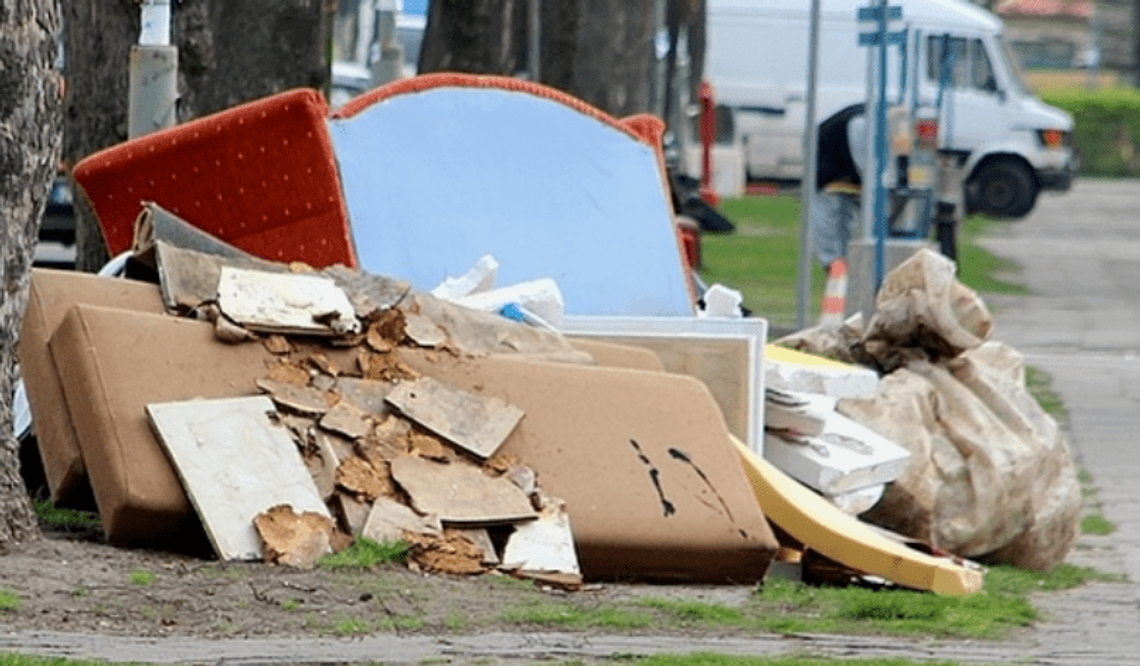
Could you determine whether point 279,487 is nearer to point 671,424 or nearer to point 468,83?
point 671,424

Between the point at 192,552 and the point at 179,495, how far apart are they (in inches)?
8.6

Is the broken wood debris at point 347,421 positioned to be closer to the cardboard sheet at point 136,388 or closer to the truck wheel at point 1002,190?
the cardboard sheet at point 136,388

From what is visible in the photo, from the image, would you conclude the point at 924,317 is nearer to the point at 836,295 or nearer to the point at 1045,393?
the point at 1045,393

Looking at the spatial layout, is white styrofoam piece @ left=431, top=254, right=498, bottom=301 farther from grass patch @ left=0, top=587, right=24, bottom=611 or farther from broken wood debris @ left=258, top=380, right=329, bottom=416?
grass patch @ left=0, top=587, right=24, bottom=611

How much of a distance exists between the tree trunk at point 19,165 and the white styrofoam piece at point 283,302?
76 cm

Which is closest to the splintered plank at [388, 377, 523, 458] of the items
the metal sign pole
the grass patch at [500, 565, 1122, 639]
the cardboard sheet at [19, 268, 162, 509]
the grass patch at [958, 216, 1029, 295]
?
the grass patch at [500, 565, 1122, 639]

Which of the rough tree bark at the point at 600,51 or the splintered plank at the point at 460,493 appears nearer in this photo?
the splintered plank at the point at 460,493

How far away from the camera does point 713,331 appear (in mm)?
10000

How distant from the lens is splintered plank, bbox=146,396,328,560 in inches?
306

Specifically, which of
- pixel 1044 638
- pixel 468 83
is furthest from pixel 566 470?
pixel 468 83

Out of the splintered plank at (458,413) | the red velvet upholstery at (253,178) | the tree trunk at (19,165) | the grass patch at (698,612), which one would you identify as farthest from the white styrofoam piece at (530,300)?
the tree trunk at (19,165)

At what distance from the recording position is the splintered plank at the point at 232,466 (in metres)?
7.77

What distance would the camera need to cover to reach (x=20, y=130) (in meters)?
7.64

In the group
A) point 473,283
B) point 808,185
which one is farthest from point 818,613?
point 808,185
